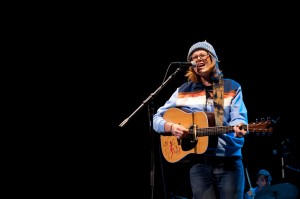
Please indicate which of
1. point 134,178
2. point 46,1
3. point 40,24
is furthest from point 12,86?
point 134,178

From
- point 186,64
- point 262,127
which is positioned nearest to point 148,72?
point 186,64

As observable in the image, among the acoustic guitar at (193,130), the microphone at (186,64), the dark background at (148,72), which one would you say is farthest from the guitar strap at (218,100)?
the dark background at (148,72)

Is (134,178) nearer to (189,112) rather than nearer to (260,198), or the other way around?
(260,198)

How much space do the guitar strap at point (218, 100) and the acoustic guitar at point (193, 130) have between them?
0.16 feet

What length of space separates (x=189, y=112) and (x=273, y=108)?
385 cm

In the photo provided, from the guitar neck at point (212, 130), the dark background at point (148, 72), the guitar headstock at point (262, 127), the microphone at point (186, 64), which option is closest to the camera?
the guitar headstock at point (262, 127)

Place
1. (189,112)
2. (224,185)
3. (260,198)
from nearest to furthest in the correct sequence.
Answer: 1. (224,185)
2. (189,112)
3. (260,198)

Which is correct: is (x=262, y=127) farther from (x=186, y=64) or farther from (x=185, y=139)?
(x=186, y=64)

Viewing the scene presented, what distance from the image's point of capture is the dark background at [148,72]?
21.4 ft

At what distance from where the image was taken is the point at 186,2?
6426 mm

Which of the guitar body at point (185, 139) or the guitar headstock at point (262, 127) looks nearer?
the guitar headstock at point (262, 127)

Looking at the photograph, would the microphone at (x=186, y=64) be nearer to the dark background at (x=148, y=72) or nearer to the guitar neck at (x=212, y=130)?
the guitar neck at (x=212, y=130)

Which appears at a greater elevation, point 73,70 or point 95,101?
point 73,70

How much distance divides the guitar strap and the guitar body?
0.05 metres
